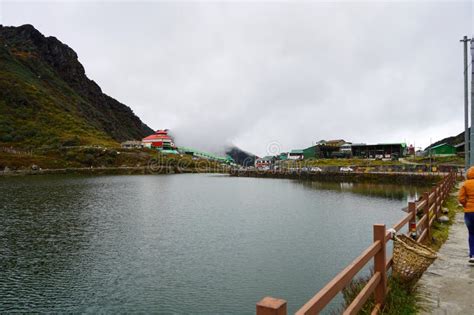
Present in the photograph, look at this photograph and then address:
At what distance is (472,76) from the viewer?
70.4 ft

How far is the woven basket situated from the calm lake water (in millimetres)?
6693

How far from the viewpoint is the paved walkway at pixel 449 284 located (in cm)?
741

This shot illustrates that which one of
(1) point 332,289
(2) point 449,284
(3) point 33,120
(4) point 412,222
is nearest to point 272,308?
(1) point 332,289

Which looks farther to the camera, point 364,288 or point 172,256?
point 172,256

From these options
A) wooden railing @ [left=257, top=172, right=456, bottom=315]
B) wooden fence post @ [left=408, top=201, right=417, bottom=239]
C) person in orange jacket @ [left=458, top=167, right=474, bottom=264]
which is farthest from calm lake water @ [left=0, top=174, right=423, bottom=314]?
wooden railing @ [left=257, top=172, right=456, bottom=315]

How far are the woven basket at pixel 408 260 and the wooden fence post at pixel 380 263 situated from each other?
85 centimetres

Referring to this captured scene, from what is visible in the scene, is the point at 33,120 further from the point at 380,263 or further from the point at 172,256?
the point at 380,263

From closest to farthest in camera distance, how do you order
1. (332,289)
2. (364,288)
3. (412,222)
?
1. (332,289)
2. (364,288)
3. (412,222)

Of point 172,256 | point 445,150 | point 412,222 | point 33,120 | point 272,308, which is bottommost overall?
point 172,256

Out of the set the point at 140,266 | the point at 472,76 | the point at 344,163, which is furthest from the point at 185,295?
the point at 344,163

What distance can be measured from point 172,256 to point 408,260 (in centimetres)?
1539

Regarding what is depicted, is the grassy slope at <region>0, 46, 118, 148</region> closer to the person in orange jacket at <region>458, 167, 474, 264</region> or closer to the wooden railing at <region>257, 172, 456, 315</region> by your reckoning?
the person in orange jacket at <region>458, 167, 474, 264</region>

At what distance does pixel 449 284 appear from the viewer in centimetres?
878

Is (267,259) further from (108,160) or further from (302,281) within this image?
(108,160)
